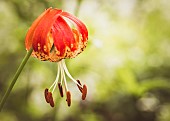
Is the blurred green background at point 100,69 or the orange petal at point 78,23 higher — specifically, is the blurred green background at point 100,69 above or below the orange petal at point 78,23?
above

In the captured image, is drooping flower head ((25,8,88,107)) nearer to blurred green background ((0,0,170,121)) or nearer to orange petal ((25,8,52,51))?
orange petal ((25,8,52,51))

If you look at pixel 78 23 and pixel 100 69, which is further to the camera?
pixel 100 69

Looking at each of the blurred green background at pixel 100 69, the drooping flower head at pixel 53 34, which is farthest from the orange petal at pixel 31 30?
the blurred green background at pixel 100 69

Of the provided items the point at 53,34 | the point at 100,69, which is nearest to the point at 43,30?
the point at 53,34

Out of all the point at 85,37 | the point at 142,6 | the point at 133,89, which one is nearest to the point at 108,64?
the point at 133,89

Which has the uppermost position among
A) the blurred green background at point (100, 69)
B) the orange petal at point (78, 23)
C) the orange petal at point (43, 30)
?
the blurred green background at point (100, 69)

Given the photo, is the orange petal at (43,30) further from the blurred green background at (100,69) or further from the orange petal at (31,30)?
the blurred green background at (100,69)

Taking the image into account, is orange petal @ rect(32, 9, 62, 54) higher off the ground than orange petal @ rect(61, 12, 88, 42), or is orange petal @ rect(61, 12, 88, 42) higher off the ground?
orange petal @ rect(61, 12, 88, 42)

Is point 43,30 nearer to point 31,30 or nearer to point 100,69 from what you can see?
point 31,30

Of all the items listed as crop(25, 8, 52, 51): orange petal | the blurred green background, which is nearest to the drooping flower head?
crop(25, 8, 52, 51): orange petal
